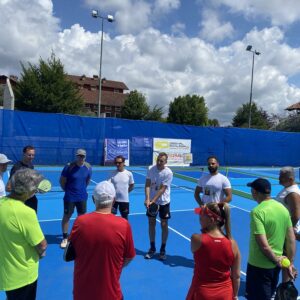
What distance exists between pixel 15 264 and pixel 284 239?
270 cm

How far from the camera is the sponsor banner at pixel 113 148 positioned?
819 inches

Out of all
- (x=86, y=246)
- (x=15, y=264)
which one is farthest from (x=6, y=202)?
(x=86, y=246)

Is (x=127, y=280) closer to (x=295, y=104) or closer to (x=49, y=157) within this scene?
(x=49, y=157)

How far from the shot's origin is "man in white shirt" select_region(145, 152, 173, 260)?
630cm

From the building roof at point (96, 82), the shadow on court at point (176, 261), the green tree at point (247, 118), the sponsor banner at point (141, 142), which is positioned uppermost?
the building roof at point (96, 82)

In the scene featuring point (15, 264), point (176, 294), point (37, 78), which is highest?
point (37, 78)

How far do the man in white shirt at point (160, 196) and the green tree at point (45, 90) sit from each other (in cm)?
3129

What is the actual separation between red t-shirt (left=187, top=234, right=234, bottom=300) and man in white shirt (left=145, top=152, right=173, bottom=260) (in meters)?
3.37

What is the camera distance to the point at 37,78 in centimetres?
3616

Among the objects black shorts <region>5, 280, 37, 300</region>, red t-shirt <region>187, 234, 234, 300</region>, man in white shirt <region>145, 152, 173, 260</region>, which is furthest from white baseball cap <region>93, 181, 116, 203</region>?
man in white shirt <region>145, 152, 173, 260</region>

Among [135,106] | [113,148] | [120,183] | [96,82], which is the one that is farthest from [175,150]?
[96,82]

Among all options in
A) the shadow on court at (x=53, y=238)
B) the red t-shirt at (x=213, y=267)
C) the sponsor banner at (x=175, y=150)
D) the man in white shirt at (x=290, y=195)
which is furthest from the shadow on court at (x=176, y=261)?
the sponsor banner at (x=175, y=150)

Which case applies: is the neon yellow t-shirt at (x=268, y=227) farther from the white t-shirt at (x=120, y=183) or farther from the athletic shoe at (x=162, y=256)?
the white t-shirt at (x=120, y=183)

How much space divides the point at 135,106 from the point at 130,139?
88.5 ft
